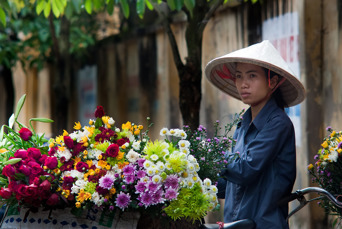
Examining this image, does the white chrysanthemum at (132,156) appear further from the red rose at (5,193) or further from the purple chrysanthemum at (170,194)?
the red rose at (5,193)

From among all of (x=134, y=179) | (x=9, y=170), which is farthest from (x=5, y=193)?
(x=134, y=179)

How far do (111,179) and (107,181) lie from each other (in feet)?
0.06

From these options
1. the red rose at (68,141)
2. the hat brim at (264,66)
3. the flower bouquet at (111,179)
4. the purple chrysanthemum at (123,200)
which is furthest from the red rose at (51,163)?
the hat brim at (264,66)

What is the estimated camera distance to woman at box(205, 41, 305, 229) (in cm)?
292

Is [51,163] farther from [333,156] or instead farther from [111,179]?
[333,156]

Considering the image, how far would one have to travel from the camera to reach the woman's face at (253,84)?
3125 mm

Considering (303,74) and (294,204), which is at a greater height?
(303,74)

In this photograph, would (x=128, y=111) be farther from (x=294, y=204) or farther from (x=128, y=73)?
(x=294, y=204)

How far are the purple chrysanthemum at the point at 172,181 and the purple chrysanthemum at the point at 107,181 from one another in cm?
24

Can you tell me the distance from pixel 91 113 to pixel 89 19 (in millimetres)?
1721

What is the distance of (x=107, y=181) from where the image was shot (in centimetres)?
252

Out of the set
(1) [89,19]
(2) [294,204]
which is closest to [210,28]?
(2) [294,204]

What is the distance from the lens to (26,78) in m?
13.1

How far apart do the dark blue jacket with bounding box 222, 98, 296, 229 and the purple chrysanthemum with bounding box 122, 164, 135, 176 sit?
1.82 feet
